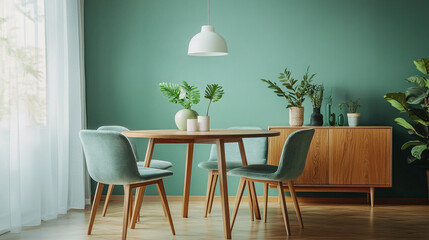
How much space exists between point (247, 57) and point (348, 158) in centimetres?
146

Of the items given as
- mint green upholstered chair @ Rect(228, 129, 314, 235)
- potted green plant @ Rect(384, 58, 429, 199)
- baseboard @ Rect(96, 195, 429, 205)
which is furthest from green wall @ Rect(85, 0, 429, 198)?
mint green upholstered chair @ Rect(228, 129, 314, 235)

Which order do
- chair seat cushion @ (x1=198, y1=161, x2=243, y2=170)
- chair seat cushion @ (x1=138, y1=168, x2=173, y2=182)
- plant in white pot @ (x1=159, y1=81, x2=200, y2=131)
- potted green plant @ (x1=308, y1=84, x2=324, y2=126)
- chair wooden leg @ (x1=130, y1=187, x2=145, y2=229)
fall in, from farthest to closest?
potted green plant @ (x1=308, y1=84, x2=324, y2=126) < chair seat cushion @ (x1=198, y1=161, x2=243, y2=170) < plant in white pot @ (x1=159, y1=81, x2=200, y2=131) < chair wooden leg @ (x1=130, y1=187, x2=145, y2=229) < chair seat cushion @ (x1=138, y1=168, x2=173, y2=182)

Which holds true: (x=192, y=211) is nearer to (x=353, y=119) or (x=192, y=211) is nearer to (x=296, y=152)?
(x=296, y=152)

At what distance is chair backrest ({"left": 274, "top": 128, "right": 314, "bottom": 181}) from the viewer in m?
2.99

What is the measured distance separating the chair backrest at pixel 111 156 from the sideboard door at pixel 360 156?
2.12 m

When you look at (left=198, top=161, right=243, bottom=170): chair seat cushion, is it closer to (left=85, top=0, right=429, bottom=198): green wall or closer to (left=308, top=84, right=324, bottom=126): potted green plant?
(left=85, top=0, right=429, bottom=198): green wall

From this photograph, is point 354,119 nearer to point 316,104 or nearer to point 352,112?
point 352,112

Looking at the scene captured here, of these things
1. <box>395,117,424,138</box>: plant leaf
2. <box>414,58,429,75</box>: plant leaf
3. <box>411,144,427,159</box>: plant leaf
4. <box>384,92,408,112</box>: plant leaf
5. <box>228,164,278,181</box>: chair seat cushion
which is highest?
<box>414,58,429,75</box>: plant leaf

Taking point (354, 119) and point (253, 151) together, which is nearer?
Answer: point (253, 151)

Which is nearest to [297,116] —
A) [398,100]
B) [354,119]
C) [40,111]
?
[354,119]

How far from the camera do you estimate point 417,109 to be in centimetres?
416

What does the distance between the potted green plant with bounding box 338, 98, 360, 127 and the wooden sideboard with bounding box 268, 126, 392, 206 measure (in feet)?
0.46

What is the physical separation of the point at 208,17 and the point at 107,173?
236cm

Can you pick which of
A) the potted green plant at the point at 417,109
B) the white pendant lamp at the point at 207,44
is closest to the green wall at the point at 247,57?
the potted green plant at the point at 417,109
